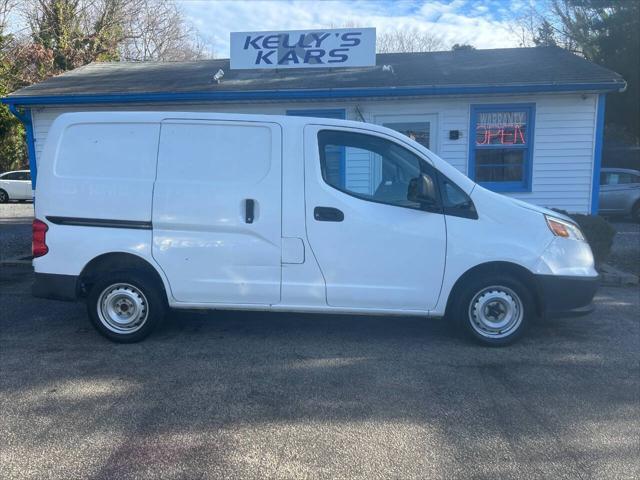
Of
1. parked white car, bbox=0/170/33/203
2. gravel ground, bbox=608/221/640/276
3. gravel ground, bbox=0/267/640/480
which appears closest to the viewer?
gravel ground, bbox=0/267/640/480

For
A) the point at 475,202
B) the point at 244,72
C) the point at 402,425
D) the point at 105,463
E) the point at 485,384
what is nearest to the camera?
the point at 105,463

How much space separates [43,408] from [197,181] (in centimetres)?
223

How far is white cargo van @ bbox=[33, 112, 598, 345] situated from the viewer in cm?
511

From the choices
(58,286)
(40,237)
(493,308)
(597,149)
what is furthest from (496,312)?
(597,149)

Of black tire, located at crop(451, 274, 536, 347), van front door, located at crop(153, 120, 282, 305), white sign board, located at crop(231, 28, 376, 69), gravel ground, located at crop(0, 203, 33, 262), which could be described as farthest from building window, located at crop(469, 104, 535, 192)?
gravel ground, located at crop(0, 203, 33, 262)

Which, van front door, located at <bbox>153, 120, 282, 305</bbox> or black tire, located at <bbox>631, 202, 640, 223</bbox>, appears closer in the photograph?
van front door, located at <bbox>153, 120, 282, 305</bbox>

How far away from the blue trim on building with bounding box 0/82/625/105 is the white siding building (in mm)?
17

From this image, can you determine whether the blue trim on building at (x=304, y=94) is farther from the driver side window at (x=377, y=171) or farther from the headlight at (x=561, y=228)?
the headlight at (x=561, y=228)

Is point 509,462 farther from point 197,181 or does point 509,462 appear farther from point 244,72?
point 244,72

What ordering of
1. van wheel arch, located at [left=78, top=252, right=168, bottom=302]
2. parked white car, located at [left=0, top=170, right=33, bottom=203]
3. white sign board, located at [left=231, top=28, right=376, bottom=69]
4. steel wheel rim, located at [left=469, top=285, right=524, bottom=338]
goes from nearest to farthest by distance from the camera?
steel wheel rim, located at [left=469, top=285, right=524, bottom=338], van wheel arch, located at [left=78, top=252, right=168, bottom=302], white sign board, located at [left=231, top=28, right=376, bottom=69], parked white car, located at [left=0, top=170, right=33, bottom=203]

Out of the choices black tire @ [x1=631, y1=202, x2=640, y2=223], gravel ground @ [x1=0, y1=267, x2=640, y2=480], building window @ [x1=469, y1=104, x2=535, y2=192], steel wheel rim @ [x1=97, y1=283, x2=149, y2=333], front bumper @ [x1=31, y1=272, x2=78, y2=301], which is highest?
building window @ [x1=469, y1=104, x2=535, y2=192]

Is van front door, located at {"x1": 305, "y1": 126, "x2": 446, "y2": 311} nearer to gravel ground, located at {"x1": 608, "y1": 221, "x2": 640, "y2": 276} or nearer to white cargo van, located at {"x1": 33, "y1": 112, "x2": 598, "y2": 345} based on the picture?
white cargo van, located at {"x1": 33, "y1": 112, "x2": 598, "y2": 345}

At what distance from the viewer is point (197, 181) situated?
204 inches

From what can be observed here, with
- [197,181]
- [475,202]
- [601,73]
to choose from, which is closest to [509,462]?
[475,202]
